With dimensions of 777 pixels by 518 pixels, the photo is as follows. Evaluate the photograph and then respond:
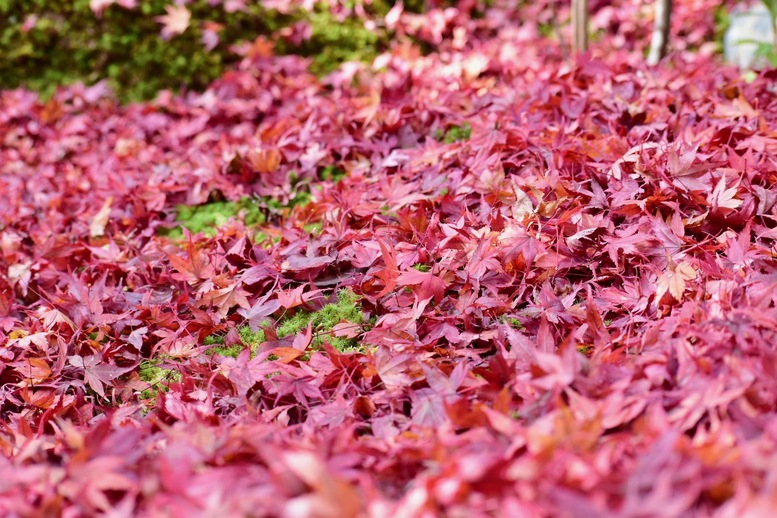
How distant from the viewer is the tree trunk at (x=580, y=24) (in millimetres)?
3275

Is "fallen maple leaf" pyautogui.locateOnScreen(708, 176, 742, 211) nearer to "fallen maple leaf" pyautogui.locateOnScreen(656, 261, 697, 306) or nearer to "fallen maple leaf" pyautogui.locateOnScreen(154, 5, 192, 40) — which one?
"fallen maple leaf" pyautogui.locateOnScreen(656, 261, 697, 306)

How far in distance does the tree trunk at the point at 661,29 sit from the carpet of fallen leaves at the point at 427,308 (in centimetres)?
35

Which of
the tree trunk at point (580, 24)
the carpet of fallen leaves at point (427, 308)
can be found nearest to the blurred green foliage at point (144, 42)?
the carpet of fallen leaves at point (427, 308)

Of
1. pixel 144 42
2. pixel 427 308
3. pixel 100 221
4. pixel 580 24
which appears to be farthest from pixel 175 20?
pixel 427 308

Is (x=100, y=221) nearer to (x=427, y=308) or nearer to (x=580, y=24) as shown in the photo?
(x=427, y=308)

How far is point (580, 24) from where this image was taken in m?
3.31

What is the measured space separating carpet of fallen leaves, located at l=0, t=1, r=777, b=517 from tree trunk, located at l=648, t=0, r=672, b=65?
35cm

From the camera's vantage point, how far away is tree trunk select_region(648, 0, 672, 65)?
313 centimetres

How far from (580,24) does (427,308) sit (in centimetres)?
225

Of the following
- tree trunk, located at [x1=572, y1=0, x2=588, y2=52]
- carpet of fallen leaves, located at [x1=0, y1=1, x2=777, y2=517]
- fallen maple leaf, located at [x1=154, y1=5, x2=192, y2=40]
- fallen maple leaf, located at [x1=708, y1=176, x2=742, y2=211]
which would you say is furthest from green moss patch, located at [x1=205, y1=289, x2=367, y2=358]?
fallen maple leaf, located at [x1=154, y1=5, x2=192, y2=40]

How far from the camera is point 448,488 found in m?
0.92

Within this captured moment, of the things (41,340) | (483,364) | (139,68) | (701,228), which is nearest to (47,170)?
(139,68)

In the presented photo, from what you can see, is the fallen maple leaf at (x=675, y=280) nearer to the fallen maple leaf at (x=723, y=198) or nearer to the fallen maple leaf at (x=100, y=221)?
the fallen maple leaf at (x=723, y=198)

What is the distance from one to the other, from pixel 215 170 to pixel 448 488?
188 centimetres
